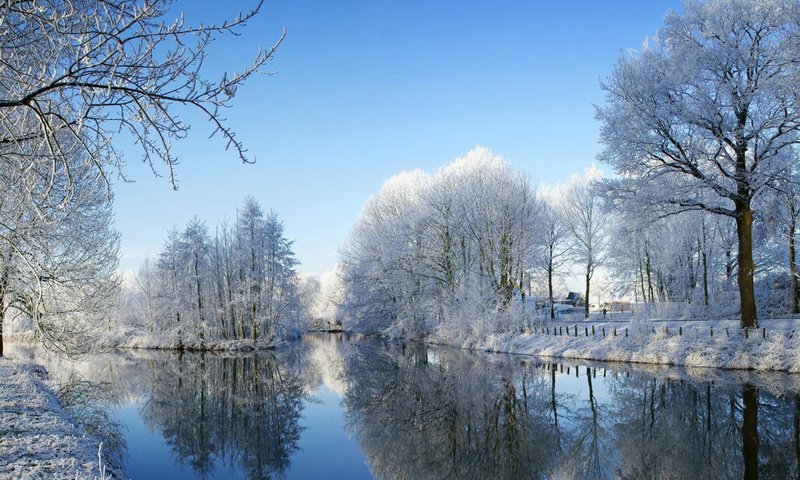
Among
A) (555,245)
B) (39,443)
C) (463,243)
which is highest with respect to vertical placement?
(463,243)

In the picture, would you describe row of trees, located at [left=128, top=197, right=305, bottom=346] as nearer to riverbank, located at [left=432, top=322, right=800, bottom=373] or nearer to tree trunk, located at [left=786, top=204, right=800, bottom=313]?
riverbank, located at [left=432, top=322, right=800, bottom=373]

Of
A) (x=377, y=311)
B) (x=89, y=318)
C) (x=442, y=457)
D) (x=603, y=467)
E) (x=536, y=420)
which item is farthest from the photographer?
(x=377, y=311)

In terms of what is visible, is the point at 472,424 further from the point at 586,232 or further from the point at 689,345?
the point at 586,232

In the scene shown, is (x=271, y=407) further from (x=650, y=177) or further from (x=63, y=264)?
(x=650, y=177)

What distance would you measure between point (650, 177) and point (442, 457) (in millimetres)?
13574

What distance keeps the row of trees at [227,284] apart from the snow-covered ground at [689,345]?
818 inches

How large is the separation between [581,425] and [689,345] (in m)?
9.79

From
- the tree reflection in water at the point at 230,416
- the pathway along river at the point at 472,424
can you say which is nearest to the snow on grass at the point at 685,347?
the pathway along river at the point at 472,424

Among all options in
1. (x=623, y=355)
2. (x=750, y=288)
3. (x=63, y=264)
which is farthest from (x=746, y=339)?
(x=63, y=264)

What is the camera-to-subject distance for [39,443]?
707cm

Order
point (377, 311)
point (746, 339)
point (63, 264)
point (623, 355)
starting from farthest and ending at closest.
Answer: point (377, 311), point (623, 355), point (746, 339), point (63, 264)

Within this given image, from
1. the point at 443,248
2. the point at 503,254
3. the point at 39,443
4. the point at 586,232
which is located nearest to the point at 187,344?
the point at 443,248

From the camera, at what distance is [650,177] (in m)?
17.9

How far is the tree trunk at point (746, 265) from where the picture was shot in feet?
55.6
